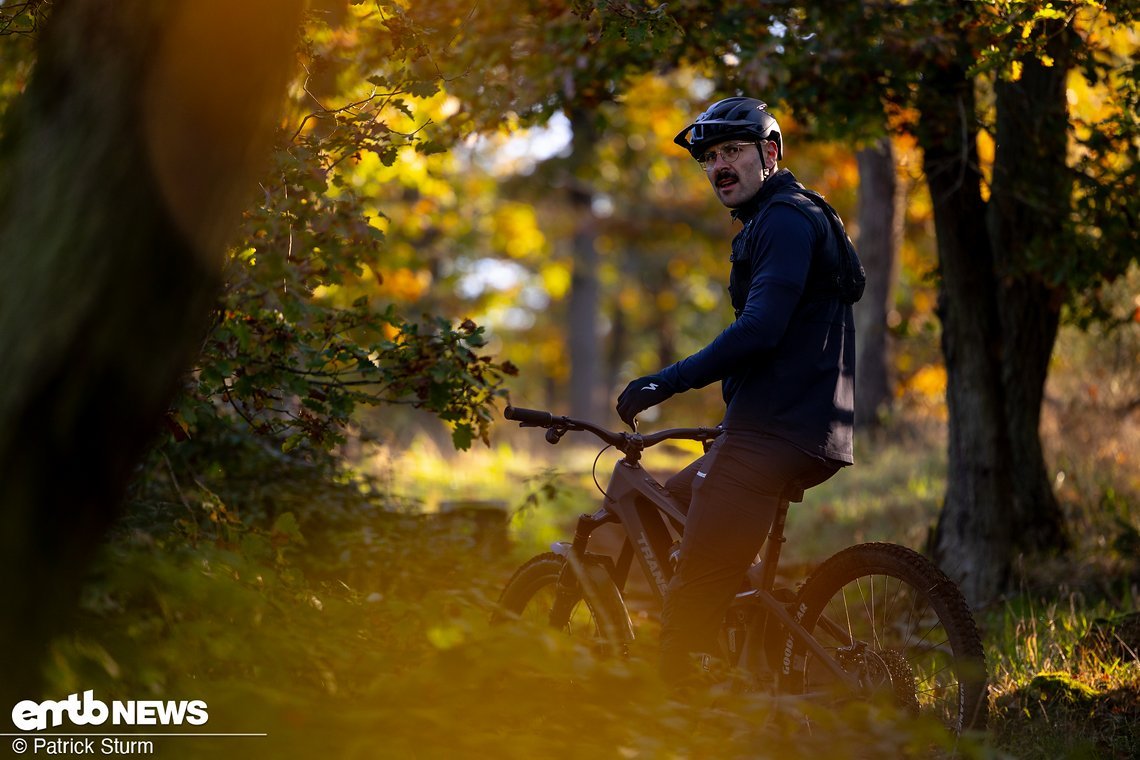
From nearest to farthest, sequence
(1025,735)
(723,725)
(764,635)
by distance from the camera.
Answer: (723,725) < (764,635) < (1025,735)

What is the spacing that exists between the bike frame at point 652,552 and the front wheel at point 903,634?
61 mm

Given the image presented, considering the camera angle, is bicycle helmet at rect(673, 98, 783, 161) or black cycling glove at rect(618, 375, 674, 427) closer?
black cycling glove at rect(618, 375, 674, 427)

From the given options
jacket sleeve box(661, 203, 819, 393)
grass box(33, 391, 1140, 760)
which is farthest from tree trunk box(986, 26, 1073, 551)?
jacket sleeve box(661, 203, 819, 393)

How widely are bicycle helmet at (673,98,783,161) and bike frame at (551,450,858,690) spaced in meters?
1.27

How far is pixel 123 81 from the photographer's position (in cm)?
299

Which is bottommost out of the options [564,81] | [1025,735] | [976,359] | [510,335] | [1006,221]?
[1025,735]

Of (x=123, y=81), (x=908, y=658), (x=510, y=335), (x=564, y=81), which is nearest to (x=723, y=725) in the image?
(x=908, y=658)

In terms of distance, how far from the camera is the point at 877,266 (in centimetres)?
1786

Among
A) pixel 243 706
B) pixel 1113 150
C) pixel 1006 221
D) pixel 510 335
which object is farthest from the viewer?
pixel 510 335

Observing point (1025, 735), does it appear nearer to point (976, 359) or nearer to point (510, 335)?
point (976, 359)

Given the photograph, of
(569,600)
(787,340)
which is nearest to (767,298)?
(787,340)

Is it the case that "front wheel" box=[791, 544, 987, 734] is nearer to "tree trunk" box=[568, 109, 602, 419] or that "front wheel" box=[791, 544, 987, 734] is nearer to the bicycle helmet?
the bicycle helmet

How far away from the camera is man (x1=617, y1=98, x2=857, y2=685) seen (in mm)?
4180

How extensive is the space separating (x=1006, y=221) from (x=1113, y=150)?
2.84 ft
